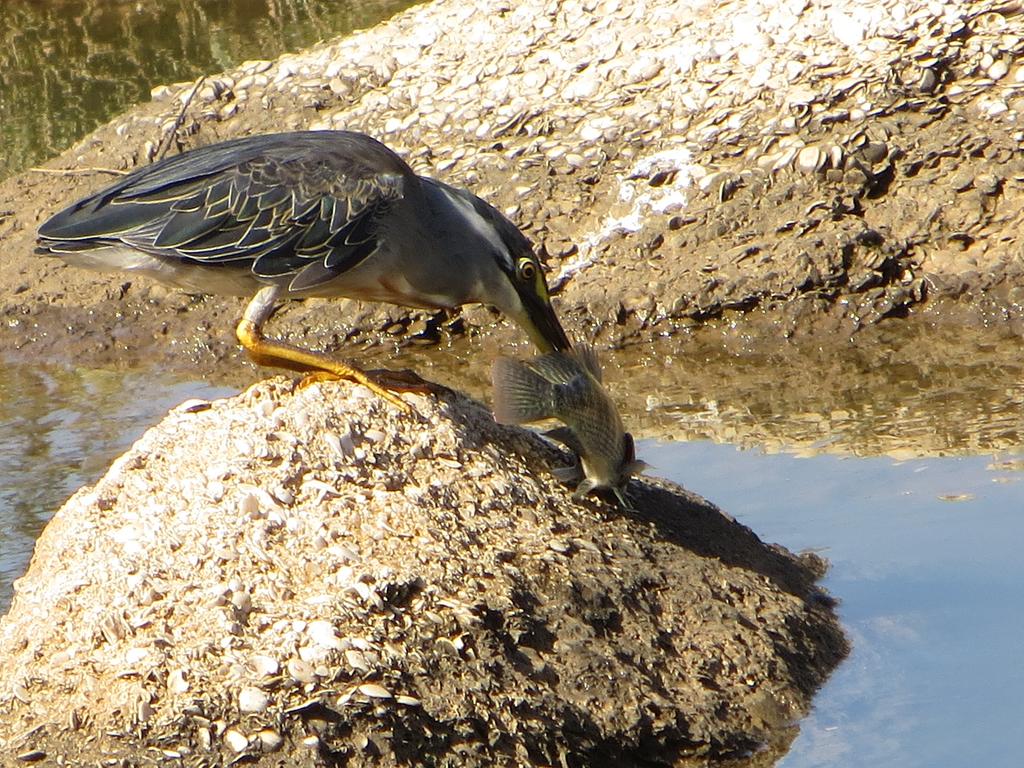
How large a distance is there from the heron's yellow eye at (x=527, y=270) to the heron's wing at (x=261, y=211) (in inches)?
19.7

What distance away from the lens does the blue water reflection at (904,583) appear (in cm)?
439

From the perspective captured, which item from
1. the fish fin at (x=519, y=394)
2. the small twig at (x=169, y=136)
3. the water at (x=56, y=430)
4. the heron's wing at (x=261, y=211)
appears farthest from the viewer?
the small twig at (x=169, y=136)

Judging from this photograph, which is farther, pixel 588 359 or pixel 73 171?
pixel 73 171

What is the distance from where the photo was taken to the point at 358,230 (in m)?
5.30

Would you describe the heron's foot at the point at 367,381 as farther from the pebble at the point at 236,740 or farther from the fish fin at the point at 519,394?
the pebble at the point at 236,740

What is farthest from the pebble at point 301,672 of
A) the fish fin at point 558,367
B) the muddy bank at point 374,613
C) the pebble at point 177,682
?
the fish fin at point 558,367

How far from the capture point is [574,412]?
16.2 feet

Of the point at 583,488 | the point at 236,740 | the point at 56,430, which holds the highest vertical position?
the point at 583,488

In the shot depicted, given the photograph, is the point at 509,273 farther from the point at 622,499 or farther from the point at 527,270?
the point at 622,499

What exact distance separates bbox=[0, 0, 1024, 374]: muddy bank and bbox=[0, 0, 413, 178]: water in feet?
11.6

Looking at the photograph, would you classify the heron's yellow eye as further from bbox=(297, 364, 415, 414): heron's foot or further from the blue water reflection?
the blue water reflection

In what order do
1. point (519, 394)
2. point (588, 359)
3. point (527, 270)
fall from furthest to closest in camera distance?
1. point (527, 270)
2. point (588, 359)
3. point (519, 394)

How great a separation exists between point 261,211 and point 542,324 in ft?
3.56

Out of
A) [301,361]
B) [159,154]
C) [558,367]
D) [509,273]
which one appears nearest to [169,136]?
[159,154]
